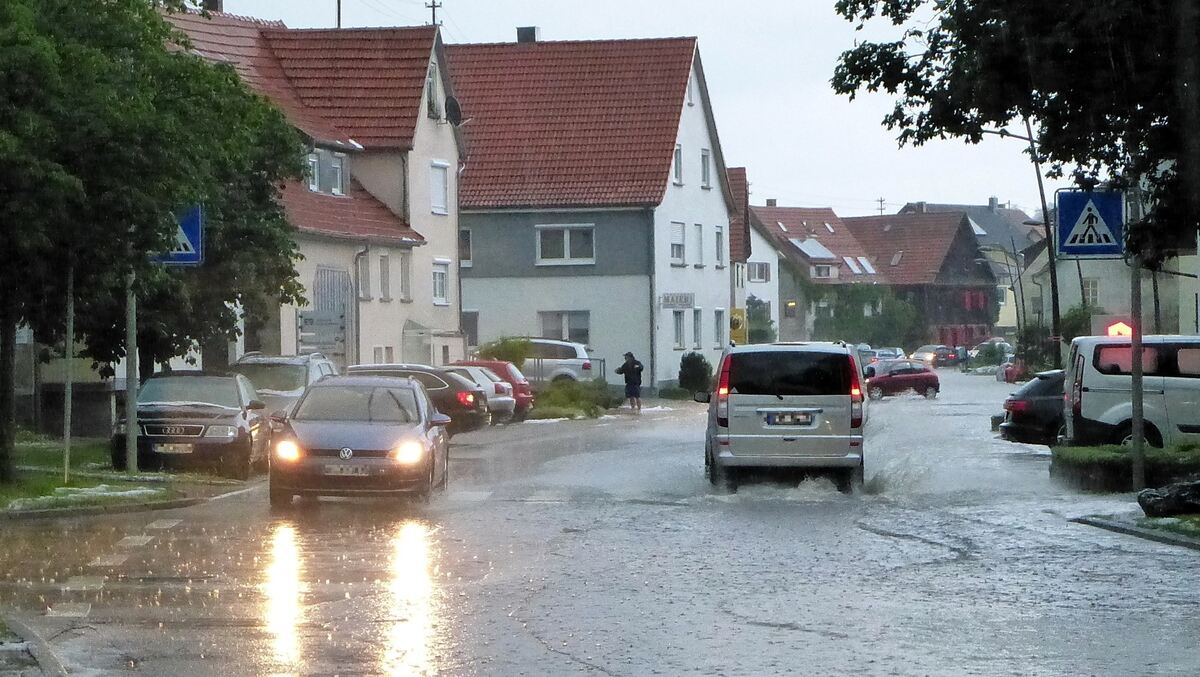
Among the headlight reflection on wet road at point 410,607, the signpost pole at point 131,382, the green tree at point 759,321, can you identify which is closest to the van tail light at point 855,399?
the headlight reflection on wet road at point 410,607

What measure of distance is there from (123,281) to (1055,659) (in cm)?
1601

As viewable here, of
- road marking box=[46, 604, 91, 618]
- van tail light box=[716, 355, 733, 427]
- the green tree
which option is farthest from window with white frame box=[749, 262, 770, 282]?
road marking box=[46, 604, 91, 618]

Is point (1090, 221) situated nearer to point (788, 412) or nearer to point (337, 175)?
point (788, 412)

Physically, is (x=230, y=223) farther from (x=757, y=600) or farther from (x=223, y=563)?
(x=757, y=600)

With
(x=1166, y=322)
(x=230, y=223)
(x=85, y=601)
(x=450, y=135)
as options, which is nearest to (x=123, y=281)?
(x=230, y=223)

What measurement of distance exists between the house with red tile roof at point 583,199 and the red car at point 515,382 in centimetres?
1997

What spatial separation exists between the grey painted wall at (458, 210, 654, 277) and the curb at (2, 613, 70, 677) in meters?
56.0

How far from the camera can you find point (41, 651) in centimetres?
1033

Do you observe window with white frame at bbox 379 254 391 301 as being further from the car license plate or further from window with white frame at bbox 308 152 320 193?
the car license plate

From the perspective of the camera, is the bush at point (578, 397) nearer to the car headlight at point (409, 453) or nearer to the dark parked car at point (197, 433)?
the dark parked car at point (197, 433)

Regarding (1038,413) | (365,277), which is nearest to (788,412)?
(1038,413)

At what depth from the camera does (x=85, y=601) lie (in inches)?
515

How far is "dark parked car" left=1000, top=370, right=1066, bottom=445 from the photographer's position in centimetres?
3120

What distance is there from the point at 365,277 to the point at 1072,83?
36.7 metres
